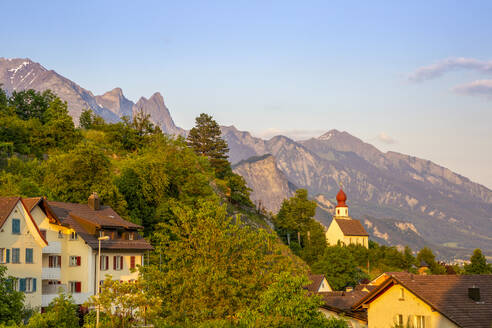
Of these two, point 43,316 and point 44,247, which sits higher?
point 44,247

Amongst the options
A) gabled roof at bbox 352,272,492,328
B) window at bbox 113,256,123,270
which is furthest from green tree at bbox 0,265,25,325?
gabled roof at bbox 352,272,492,328

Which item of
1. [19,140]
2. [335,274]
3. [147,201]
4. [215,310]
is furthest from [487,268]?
[215,310]

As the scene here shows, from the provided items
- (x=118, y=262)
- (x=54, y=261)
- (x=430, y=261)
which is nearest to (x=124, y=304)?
(x=54, y=261)

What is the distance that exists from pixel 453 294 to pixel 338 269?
3835 inches

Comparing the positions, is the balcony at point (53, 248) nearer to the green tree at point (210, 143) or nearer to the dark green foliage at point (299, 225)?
the green tree at point (210, 143)

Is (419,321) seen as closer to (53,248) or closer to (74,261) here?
(74,261)

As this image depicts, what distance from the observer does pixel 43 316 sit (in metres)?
49.5

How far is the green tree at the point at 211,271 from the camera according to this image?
58469 millimetres

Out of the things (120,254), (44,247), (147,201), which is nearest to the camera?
(44,247)

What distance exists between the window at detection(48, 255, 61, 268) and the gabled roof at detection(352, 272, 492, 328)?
31.5m

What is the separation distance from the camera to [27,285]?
63.7 metres

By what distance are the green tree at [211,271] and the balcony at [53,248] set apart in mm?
12156

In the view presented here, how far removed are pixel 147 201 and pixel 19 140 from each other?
95.0 ft

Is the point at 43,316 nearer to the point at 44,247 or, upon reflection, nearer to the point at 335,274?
the point at 44,247
